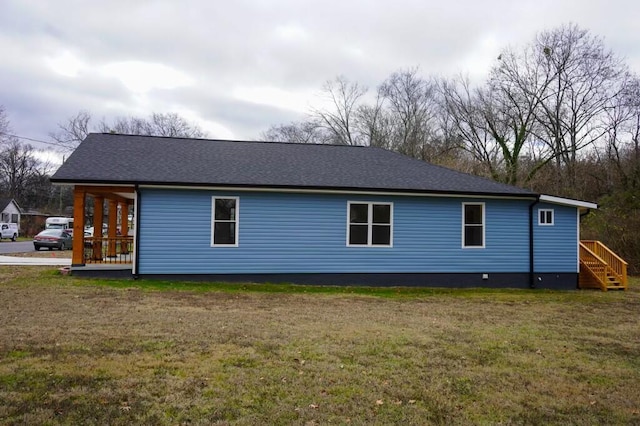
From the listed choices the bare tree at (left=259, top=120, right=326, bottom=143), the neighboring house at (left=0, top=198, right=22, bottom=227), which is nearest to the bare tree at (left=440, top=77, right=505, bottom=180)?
the bare tree at (left=259, top=120, right=326, bottom=143)

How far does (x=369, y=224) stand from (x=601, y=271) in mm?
7546

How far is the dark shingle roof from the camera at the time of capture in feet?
42.1

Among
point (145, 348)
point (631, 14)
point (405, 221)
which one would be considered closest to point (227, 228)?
point (405, 221)

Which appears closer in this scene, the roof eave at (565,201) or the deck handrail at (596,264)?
the roof eave at (565,201)

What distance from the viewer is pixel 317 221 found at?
13.6m

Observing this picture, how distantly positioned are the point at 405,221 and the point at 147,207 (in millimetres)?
6933

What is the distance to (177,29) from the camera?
15.1 meters

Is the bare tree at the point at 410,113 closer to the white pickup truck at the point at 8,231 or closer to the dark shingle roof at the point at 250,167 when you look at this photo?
the dark shingle roof at the point at 250,167

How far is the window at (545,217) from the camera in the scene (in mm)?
14758

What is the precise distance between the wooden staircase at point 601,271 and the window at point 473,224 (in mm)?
3715

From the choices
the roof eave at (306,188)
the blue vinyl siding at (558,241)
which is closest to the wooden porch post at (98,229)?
the roof eave at (306,188)

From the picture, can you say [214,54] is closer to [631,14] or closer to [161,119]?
[631,14]

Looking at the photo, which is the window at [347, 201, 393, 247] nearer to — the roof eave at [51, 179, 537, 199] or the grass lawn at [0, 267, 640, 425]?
the roof eave at [51, 179, 537, 199]

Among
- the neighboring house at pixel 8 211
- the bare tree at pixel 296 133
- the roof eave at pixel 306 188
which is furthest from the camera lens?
the neighboring house at pixel 8 211
